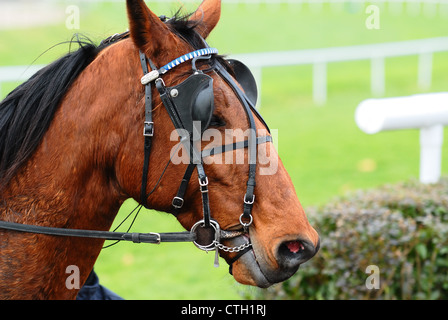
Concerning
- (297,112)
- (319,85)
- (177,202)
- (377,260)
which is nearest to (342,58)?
(319,85)

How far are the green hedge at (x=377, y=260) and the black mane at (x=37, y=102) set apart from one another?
7.13 feet

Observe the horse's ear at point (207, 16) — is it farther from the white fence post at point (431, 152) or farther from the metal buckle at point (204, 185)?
the white fence post at point (431, 152)

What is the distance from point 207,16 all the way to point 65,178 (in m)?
1.02

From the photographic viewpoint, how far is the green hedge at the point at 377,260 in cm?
412

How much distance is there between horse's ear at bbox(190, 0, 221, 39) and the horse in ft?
0.50

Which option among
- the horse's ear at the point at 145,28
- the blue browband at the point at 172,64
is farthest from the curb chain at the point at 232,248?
the horse's ear at the point at 145,28

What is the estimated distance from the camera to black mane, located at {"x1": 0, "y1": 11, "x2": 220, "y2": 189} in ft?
8.06

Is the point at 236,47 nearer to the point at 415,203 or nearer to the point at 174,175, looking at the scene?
the point at 415,203

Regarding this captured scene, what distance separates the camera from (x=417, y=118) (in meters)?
4.96

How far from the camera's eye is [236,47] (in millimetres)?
18188

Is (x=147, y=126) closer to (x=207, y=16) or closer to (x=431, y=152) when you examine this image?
(x=207, y=16)

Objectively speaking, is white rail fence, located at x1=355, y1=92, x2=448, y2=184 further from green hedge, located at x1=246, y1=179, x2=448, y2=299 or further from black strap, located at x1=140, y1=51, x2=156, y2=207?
black strap, located at x1=140, y1=51, x2=156, y2=207

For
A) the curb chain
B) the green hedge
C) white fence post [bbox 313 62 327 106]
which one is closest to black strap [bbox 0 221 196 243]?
the curb chain
